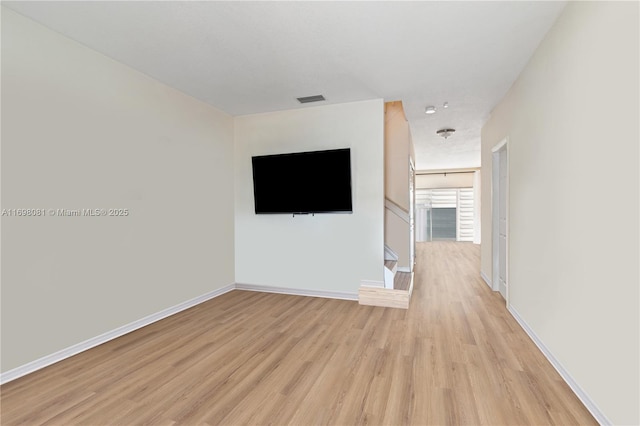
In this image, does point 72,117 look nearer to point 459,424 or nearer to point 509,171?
point 459,424

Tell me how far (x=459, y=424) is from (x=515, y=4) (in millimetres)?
2831

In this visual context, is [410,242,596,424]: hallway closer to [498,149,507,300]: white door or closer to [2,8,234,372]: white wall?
[498,149,507,300]: white door

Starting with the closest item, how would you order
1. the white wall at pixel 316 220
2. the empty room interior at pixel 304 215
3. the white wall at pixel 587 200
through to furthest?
the white wall at pixel 587 200
the empty room interior at pixel 304 215
the white wall at pixel 316 220

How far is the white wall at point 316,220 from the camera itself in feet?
13.4

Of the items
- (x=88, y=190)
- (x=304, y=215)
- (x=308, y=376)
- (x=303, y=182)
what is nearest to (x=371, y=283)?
(x=304, y=215)

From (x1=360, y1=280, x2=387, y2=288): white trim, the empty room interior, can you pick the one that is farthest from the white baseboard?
(x1=360, y1=280, x2=387, y2=288): white trim

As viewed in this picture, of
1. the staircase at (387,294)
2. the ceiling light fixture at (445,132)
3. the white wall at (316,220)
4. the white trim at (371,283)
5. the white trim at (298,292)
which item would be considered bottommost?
the white trim at (298,292)

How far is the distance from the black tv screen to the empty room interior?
0.03 m

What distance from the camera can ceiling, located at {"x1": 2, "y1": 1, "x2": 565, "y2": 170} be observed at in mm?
2227

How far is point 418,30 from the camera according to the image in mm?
2463

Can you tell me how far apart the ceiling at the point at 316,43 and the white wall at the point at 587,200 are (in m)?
0.50

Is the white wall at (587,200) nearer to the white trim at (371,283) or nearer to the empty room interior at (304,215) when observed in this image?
the empty room interior at (304,215)

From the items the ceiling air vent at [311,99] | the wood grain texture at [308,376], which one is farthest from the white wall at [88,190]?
the ceiling air vent at [311,99]

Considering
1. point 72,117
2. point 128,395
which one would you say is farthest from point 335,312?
point 72,117
